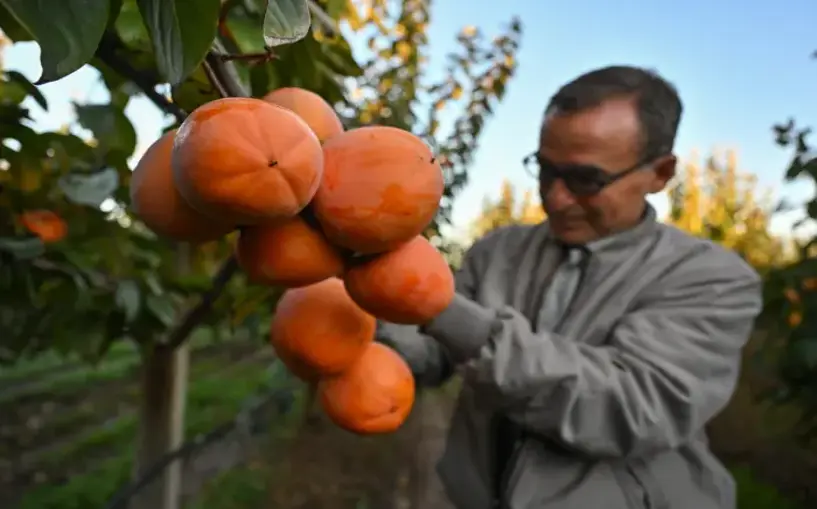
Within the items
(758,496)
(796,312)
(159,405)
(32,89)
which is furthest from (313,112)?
(758,496)

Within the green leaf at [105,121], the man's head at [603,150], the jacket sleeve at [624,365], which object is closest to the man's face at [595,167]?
the man's head at [603,150]

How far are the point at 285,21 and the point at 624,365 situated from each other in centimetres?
73

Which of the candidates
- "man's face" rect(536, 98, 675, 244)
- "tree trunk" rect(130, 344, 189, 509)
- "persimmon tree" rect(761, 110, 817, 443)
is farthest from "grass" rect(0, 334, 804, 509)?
"man's face" rect(536, 98, 675, 244)

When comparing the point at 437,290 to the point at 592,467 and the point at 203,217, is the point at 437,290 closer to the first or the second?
the point at 203,217

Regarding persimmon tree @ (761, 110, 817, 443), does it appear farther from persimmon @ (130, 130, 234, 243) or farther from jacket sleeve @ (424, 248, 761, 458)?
persimmon @ (130, 130, 234, 243)

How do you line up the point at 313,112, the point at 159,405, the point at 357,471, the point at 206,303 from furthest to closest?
the point at 357,471
the point at 159,405
the point at 206,303
the point at 313,112

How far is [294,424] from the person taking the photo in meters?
3.79

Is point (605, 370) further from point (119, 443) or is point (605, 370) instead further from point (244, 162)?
point (119, 443)

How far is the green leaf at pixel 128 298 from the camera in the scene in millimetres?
1083

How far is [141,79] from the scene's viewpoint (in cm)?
55

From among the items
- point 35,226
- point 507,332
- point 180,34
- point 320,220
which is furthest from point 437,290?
point 35,226

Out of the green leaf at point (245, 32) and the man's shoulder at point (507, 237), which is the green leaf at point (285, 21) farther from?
the man's shoulder at point (507, 237)

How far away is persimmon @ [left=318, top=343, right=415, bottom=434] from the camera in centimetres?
62

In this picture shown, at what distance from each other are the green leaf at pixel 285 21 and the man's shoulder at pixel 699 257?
800 millimetres
